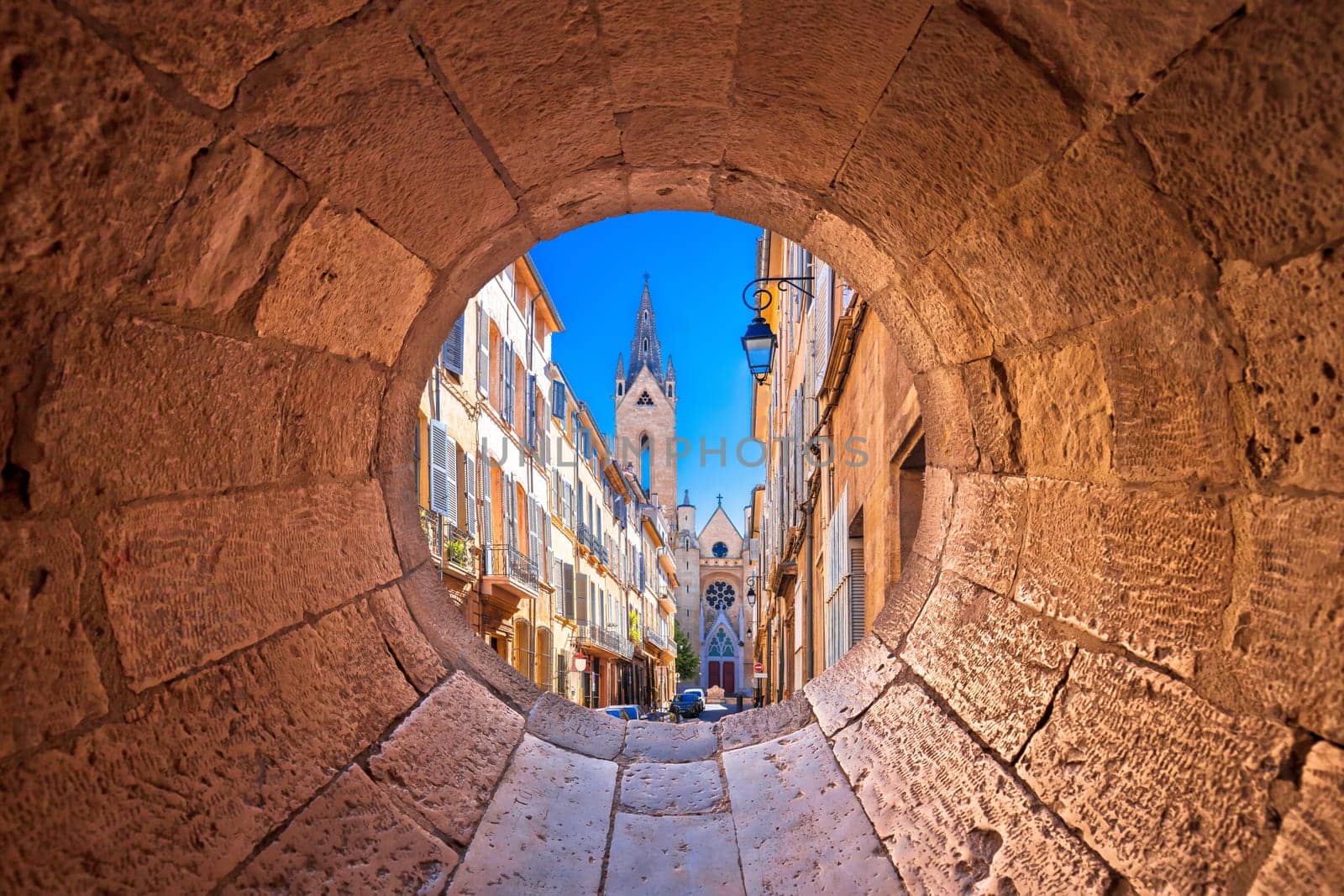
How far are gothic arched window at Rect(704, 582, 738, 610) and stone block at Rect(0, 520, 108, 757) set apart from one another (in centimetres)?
6387

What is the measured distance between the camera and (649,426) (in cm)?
6050

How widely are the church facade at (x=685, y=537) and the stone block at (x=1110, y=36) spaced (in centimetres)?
5537

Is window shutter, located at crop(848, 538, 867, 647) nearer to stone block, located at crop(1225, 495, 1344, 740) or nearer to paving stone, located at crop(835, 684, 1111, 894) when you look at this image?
paving stone, located at crop(835, 684, 1111, 894)

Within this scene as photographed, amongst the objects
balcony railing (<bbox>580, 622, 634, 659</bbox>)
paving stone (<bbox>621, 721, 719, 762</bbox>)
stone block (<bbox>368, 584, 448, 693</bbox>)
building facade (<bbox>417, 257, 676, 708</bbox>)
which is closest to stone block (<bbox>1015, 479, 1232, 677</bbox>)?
paving stone (<bbox>621, 721, 719, 762</bbox>)

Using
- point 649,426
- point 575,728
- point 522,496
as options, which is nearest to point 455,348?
point 522,496

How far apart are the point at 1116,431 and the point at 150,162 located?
6.59 ft

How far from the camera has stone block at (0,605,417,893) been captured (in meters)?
1.64

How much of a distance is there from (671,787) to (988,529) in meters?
1.41

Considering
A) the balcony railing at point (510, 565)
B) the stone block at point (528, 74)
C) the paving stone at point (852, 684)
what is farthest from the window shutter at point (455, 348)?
the stone block at point (528, 74)

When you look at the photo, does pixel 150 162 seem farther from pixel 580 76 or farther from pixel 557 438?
pixel 557 438

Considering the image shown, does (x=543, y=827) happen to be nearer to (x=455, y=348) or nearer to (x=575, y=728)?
(x=575, y=728)

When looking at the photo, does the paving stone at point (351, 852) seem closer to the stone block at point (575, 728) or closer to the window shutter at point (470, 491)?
the stone block at point (575, 728)

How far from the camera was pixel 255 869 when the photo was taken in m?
2.18

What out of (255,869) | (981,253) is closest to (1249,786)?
(981,253)
